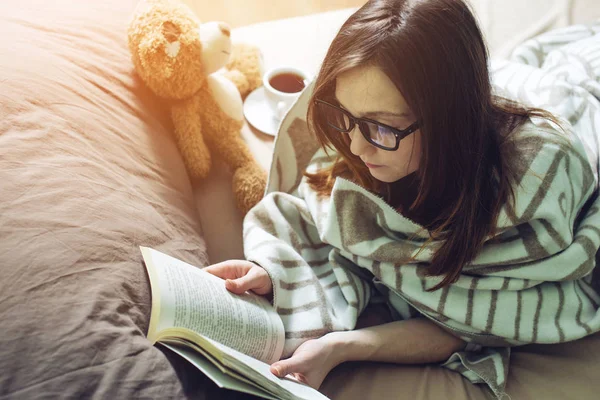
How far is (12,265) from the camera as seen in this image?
1.73ft

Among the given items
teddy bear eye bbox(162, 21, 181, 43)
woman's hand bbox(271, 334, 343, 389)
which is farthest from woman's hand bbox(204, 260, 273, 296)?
teddy bear eye bbox(162, 21, 181, 43)

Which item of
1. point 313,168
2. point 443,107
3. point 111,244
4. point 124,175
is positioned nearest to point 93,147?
point 124,175

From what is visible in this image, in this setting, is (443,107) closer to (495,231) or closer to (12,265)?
(495,231)

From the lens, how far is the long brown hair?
0.57 metres

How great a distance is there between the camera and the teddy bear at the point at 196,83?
2.77 ft

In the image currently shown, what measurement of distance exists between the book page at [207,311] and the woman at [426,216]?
35 millimetres

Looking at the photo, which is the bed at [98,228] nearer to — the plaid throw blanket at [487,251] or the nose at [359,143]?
the plaid throw blanket at [487,251]

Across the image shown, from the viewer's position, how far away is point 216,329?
0.63 m

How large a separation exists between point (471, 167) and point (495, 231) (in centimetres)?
10

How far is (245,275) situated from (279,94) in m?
0.44

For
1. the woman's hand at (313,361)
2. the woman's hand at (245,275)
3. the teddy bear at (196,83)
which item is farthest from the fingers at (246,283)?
the teddy bear at (196,83)

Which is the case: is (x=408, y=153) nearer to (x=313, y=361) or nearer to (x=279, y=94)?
(x=313, y=361)

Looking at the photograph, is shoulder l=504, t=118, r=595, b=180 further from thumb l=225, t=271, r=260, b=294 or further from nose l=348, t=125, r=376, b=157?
thumb l=225, t=271, r=260, b=294

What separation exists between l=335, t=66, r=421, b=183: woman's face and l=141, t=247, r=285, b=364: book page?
0.90 ft
